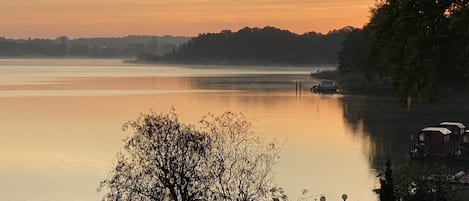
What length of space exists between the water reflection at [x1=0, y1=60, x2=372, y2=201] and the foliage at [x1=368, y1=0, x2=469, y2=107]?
755 cm

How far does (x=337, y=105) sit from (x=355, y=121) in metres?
8.20

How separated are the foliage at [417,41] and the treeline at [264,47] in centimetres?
10203

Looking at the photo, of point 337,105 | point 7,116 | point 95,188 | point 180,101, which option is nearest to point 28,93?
point 180,101

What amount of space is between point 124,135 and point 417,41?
1595cm

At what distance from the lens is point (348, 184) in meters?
14.9

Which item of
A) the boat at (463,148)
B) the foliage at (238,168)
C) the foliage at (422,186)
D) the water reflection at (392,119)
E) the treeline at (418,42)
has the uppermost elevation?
the treeline at (418,42)

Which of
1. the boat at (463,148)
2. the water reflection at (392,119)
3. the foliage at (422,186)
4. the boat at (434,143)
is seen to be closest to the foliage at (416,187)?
the foliage at (422,186)

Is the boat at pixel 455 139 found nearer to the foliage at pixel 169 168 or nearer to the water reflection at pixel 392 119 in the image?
the water reflection at pixel 392 119

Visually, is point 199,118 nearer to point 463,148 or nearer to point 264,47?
point 463,148

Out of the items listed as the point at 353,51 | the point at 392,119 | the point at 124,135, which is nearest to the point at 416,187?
the point at 124,135

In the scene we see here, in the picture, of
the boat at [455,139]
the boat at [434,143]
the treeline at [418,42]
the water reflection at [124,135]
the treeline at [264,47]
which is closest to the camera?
the treeline at [418,42]

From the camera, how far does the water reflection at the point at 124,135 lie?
48.2ft

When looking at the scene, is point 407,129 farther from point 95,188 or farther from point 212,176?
point 212,176

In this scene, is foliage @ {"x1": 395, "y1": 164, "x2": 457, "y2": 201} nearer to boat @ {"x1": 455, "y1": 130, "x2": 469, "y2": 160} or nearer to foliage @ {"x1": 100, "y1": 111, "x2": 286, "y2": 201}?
foliage @ {"x1": 100, "y1": 111, "x2": 286, "y2": 201}
